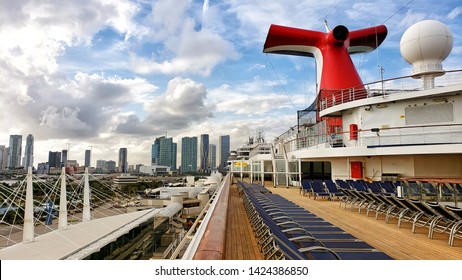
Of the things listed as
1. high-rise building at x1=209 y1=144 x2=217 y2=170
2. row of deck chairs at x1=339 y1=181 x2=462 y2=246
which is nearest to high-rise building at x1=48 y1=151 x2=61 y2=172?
row of deck chairs at x1=339 y1=181 x2=462 y2=246

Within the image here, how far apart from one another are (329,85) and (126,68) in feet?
43.1

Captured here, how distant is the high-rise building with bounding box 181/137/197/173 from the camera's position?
5025cm

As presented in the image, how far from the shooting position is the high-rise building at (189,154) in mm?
50250

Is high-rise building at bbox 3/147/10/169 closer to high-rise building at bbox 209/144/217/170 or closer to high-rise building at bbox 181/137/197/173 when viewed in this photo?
high-rise building at bbox 181/137/197/173

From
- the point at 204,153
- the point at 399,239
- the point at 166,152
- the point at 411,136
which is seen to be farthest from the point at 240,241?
the point at 166,152

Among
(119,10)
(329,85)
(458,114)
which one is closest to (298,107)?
(329,85)

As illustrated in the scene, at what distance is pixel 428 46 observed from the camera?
386 inches

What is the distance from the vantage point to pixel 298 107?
73.8ft

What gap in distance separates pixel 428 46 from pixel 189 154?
4776 cm

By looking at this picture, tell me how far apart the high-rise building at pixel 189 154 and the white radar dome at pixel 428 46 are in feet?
139

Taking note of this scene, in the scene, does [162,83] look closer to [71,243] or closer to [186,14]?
[186,14]

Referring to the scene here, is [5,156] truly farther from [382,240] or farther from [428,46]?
[428,46]

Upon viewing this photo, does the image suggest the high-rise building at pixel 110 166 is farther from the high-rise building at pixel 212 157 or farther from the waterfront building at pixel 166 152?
the waterfront building at pixel 166 152
